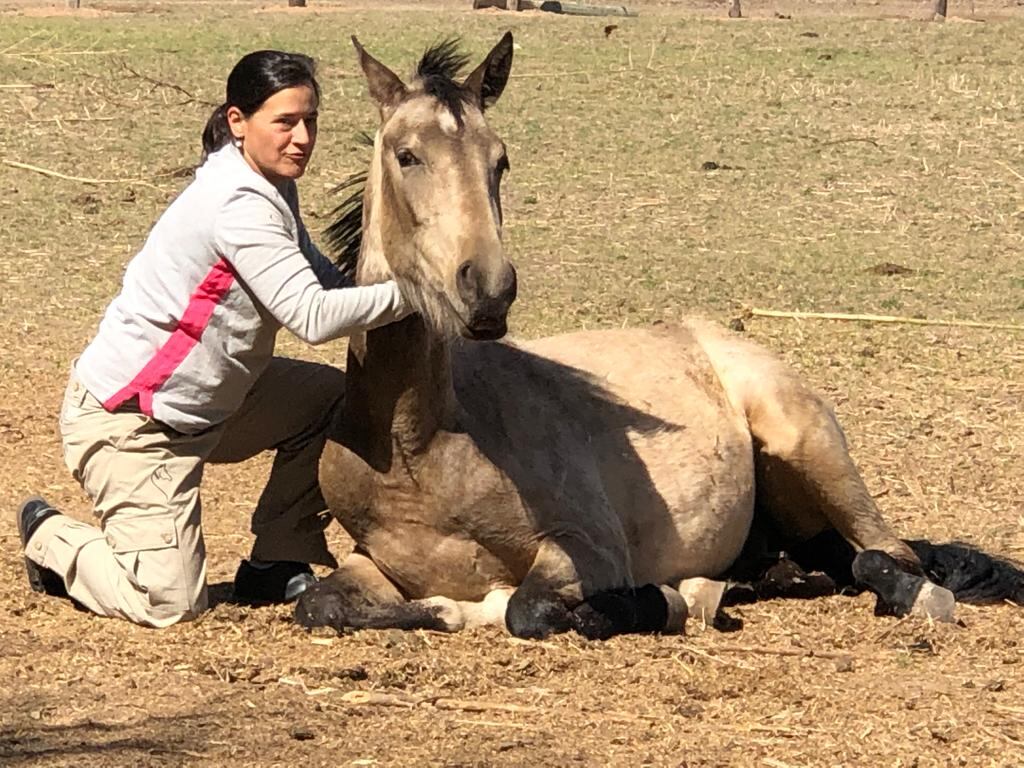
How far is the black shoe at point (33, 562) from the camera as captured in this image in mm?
5828

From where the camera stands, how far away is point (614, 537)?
573 centimetres

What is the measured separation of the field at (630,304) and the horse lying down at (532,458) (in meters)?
0.21

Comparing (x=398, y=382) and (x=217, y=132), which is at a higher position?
(x=217, y=132)

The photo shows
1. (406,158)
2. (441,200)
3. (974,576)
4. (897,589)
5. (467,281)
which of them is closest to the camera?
(467,281)

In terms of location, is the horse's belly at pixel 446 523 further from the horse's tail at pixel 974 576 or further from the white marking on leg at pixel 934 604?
the horse's tail at pixel 974 576

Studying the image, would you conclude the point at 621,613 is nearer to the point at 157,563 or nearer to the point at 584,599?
the point at 584,599

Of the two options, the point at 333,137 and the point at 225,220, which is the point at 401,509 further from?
the point at 333,137

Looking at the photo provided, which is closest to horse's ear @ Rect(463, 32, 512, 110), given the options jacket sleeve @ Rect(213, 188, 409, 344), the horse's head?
the horse's head

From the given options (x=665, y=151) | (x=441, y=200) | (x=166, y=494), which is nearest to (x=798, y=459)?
(x=441, y=200)

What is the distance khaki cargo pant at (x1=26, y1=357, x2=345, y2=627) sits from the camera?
216 inches

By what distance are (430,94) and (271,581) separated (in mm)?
1679

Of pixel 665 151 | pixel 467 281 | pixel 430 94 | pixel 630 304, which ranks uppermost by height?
pixel 430 94

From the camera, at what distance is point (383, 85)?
5.25 m

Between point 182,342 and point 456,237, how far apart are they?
0.99 m
